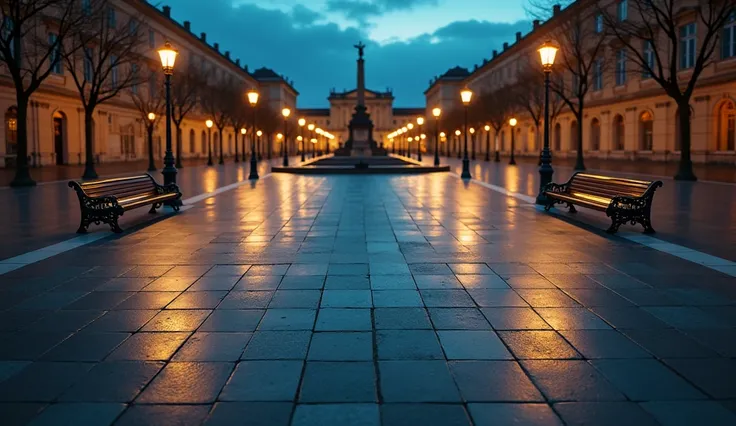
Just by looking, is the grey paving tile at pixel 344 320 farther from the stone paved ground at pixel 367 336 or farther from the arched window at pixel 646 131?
the arched window at pixel 646 131

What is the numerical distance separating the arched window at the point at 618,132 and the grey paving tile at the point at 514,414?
48.6 m

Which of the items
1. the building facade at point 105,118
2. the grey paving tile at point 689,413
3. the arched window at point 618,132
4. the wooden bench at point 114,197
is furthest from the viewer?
the arched window at point 618,132

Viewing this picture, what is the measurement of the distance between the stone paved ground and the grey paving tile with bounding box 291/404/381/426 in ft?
0.04

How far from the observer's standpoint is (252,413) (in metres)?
3.65

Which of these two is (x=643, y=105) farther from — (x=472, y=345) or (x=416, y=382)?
(x=416, y=382)

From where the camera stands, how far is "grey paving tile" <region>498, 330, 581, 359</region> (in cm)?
462

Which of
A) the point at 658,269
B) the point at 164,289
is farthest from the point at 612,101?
the point at 164,289

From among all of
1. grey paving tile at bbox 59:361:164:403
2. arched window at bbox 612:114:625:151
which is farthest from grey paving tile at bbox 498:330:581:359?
arched window at bbox 612:114:625:151

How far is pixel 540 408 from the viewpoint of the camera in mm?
3729

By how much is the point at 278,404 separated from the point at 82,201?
863 cm

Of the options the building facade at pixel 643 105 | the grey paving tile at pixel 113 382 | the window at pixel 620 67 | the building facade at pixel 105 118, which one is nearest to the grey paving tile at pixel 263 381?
the grey paving tile at pixel 113 382

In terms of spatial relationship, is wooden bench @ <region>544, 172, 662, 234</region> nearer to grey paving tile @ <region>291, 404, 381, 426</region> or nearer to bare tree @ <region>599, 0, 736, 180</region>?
grey paving tile @ <region>291, 404, 381, 426</region>

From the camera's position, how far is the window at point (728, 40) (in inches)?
1337

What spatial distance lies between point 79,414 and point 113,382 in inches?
19.5
